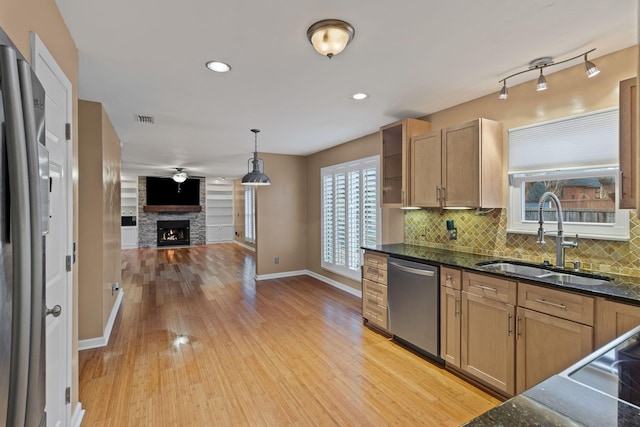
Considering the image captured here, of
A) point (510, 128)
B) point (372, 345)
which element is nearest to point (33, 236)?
point (372, 345)

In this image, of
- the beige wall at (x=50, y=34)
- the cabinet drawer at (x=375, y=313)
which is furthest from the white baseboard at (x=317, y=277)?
the beige wall at (x=50, y=34)

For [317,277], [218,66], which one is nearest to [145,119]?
[218,66]

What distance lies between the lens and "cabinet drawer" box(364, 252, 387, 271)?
11.2 ft

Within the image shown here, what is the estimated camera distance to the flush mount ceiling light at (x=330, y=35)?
→ 6.05 ft

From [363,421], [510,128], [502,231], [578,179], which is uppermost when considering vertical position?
[510,128]

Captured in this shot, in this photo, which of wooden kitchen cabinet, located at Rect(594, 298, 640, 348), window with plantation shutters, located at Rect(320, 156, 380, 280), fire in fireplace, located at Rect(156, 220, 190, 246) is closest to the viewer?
wooden kitchen cabinet, located at Rect(594, 298, 640, 348)

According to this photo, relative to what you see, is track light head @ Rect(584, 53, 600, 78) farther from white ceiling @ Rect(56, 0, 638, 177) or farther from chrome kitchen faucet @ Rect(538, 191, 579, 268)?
chrome kitchen faucet @ Rect(538, 191, 579, 268)

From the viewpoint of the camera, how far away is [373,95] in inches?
120

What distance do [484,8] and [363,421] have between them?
104 inches

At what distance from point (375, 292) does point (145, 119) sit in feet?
11.2

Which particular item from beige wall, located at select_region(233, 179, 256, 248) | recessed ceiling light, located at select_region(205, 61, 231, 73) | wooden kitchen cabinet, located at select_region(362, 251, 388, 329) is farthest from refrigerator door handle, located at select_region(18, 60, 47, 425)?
beige wall, located at select_region(233, 179, 256, 248)

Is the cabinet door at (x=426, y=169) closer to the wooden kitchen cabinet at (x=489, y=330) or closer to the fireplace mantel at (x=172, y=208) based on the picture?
the wooden kitchen cabinet at (x=489, y=330)

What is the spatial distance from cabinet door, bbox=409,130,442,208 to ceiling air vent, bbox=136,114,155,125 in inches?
123

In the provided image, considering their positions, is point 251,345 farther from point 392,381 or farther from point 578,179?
point 578,179
